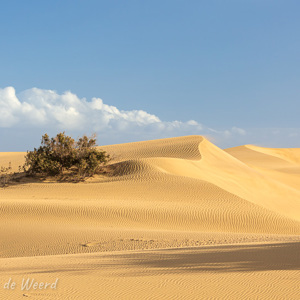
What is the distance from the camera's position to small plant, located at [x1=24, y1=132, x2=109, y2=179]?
78.2 ft

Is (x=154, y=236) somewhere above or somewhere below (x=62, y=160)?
below

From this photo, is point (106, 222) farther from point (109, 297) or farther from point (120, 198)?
point (109, 297)

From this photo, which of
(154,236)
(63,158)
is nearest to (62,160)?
(63,158)

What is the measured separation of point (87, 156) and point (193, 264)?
17.0 metres

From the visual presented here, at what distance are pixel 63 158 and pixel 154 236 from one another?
12.9 meters

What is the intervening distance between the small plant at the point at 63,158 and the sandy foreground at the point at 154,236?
37.1 inches

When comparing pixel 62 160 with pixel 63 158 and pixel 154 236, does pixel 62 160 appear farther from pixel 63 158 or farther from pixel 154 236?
pixel 154 236

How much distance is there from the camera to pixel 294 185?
1401 inches

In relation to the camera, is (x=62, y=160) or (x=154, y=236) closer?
(x=154, y=236)

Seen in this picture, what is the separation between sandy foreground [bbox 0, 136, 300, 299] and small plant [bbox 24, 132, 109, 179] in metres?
0.94

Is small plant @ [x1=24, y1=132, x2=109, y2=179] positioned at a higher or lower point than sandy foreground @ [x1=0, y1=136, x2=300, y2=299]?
higher

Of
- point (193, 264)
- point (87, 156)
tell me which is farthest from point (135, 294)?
point (87, 156)

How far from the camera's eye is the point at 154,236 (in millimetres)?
12703

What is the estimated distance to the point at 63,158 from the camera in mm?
24406
